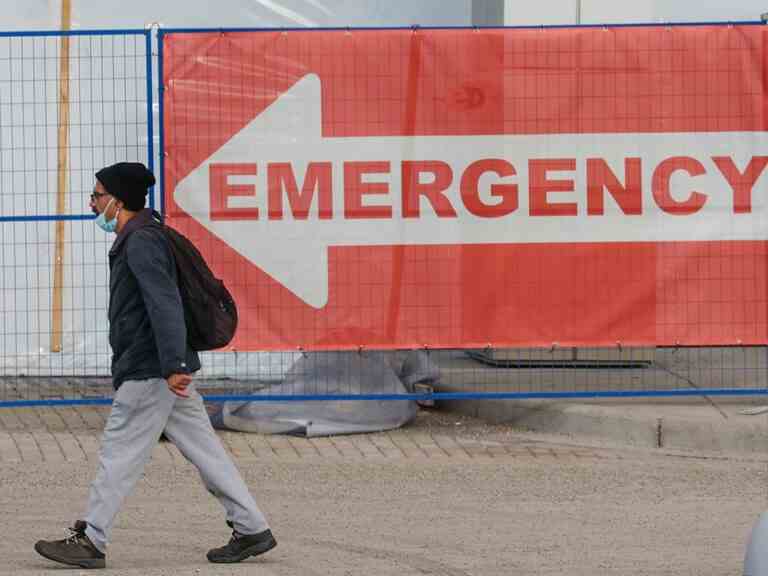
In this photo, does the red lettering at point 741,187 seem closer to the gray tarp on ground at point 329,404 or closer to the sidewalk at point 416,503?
the sidewalk at point 416,503

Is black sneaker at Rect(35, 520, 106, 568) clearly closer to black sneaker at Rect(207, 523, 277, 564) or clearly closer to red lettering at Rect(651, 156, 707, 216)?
black sneaker at Rect(207, 523, 277, 564)

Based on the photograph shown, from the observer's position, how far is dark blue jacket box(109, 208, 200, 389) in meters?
7.12

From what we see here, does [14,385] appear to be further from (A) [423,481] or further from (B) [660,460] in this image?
(B) [660,460]

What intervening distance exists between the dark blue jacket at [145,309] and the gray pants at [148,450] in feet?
0.33

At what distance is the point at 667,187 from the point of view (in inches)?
418

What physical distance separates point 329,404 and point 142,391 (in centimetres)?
359

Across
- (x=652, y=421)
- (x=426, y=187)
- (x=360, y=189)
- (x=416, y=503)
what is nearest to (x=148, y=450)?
(x=416, y=503)

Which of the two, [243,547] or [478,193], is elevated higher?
[478,193]

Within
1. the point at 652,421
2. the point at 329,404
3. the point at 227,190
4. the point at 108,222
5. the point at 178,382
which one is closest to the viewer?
the point at 178,382

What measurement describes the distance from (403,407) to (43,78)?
10.7 ft

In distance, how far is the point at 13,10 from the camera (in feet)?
41.2

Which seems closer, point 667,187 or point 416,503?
point 416,503

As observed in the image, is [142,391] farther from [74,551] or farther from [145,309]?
[74,551]

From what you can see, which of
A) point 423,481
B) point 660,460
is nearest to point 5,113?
point 423,481
